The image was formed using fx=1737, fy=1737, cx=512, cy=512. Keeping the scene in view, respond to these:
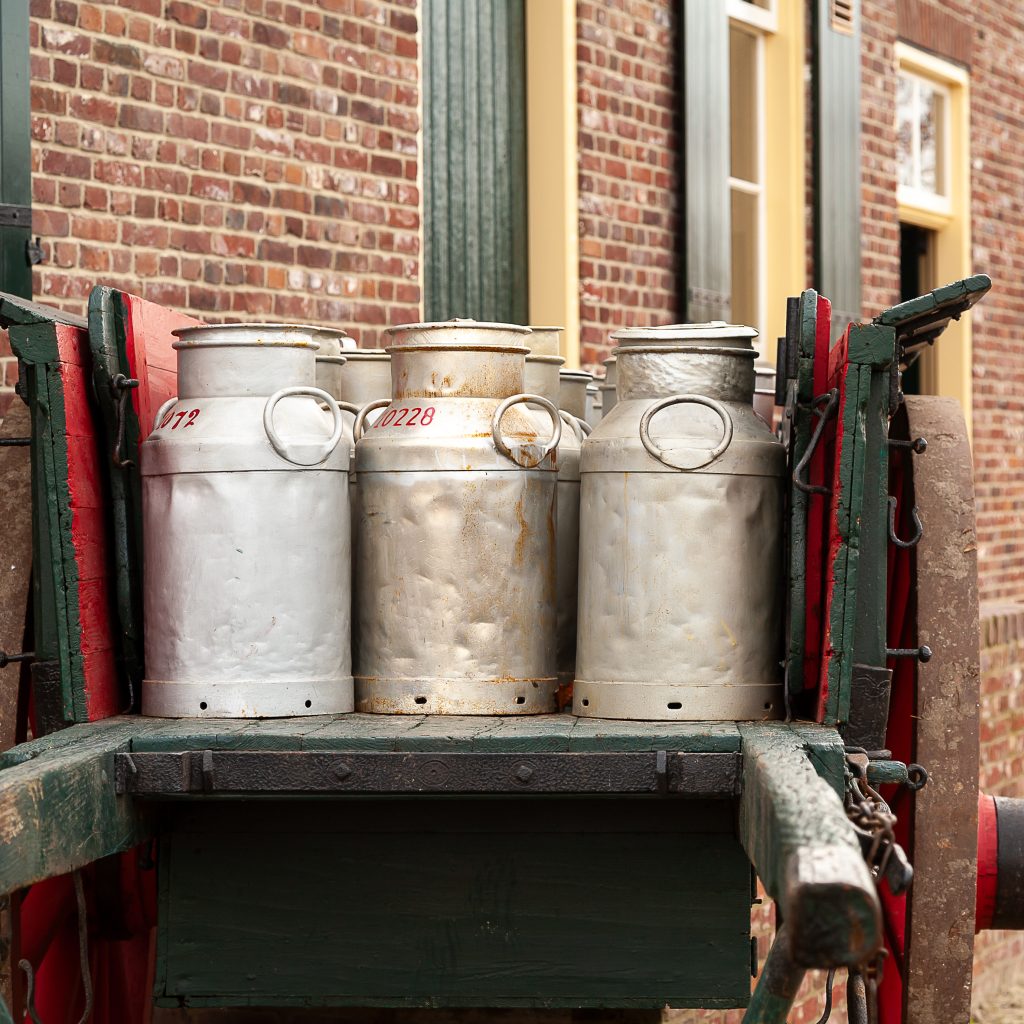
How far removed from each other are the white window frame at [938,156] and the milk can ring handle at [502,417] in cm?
637

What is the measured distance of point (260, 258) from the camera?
16.6 ft

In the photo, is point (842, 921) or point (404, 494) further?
point (404, 494)

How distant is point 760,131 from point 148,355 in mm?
5187

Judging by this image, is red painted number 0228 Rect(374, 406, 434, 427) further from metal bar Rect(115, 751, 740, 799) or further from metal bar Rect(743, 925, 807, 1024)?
metal bar Rect(743, 925, 807, 1024)

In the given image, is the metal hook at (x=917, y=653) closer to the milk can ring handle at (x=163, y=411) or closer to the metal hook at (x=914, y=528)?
the metal hook at (x=914, y=528)

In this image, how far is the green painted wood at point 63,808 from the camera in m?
2.18

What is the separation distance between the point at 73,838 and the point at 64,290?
2.38 m

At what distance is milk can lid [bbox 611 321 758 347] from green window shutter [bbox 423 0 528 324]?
3.04 metres

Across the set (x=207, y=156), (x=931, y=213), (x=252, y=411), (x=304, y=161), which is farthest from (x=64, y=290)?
(x=931, y=213)

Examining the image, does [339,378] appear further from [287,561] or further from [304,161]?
[304,161]

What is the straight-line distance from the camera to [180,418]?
290 cm

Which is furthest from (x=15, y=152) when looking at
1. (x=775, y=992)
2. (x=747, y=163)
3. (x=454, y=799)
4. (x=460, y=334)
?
(x=747, y=163)

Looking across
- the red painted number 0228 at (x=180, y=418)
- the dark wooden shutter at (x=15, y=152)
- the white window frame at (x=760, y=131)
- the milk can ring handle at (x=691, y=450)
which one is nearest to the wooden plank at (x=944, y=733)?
the milk can ring handle at (x=691, y=450)

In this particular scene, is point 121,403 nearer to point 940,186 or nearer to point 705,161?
point 705,161
